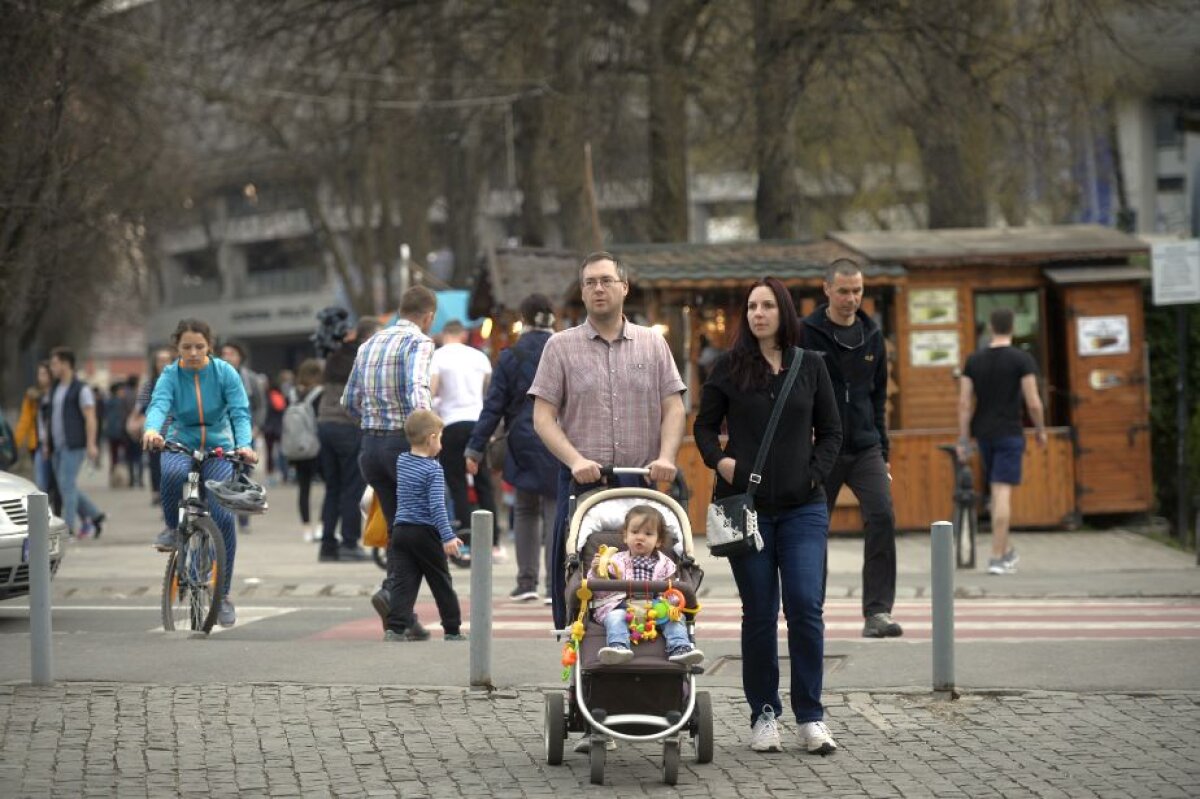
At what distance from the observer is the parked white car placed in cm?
1177

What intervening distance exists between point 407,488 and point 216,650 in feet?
4.38

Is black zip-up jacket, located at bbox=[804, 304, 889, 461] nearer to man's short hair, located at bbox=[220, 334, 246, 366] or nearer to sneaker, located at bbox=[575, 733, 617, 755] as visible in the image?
sneaker, located at bbox=[575, 733, 617, 755]

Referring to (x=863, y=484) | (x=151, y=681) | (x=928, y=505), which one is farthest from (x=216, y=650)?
(x=928, y=505)

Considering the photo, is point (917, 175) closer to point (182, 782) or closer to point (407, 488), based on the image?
point (407, 488)

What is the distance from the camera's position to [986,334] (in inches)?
766

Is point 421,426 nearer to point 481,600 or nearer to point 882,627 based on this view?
Answer: point 481,600

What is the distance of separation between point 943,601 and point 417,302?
4.47 metres

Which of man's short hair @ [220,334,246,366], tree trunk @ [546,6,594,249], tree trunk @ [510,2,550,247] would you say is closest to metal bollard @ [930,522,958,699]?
man's short hair @ [220,334,246,366]

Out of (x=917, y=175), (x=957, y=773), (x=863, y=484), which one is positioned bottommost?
(x=957, y=773)

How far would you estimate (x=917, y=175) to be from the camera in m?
43.9

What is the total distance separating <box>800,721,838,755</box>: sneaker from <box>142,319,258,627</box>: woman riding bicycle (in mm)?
4681

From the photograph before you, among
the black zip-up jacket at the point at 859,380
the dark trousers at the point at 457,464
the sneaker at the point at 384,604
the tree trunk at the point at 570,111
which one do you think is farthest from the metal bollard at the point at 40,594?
the tree trunk at the point at 570,111

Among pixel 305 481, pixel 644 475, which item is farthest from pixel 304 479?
pixel 644 475

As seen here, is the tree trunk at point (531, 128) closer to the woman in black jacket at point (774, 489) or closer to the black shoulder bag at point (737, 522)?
the woman in black jacket at point (774, 489)
